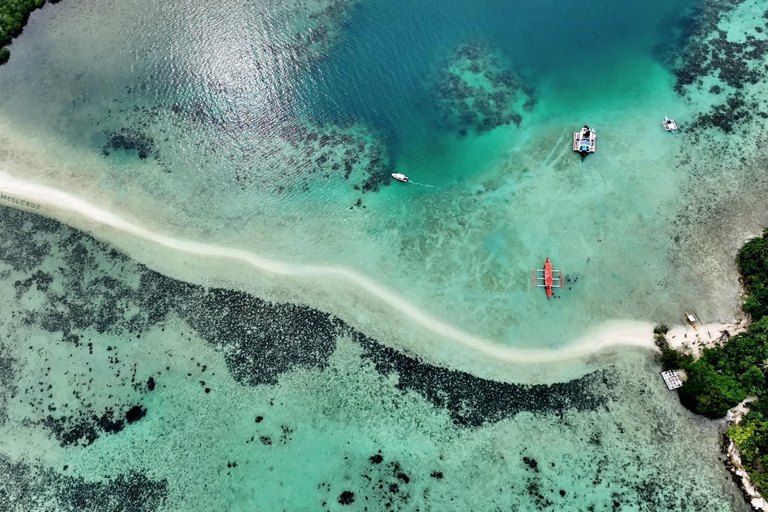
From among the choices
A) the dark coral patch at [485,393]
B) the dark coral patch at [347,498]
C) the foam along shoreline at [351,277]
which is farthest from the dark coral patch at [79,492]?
the dark coral patch at [485,393]

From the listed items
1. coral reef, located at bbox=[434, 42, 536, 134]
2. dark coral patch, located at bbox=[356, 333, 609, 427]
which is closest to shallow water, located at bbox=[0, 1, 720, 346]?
coral reef, located at bbox=[434, 42, 536, 134]

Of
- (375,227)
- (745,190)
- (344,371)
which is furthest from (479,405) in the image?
(745,190)

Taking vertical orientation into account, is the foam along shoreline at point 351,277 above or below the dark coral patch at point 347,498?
above

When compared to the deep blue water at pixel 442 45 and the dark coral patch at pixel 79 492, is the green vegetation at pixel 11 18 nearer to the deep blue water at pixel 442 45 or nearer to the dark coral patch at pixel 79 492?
the deep blue water at pixel 442 45

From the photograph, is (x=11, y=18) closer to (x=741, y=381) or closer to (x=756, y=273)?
(x=756, y=273)

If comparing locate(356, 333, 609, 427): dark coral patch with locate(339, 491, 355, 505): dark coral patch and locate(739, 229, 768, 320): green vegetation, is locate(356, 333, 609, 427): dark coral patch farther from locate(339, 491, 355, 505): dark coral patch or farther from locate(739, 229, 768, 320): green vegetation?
locate(739, 229, 768, 320): green vegetation

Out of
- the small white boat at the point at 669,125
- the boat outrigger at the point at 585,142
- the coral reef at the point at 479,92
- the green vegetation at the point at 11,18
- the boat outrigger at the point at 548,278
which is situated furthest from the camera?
the green vegetation at the point at 11,18

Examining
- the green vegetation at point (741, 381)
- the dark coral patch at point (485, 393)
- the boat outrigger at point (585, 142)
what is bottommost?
the dark coral patch at point (485, 393)
